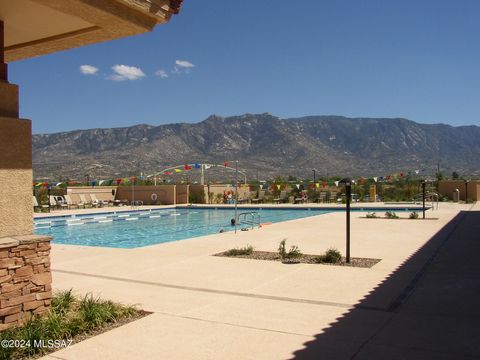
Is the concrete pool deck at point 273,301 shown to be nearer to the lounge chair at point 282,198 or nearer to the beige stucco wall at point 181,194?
the lounge chair at point 282,198

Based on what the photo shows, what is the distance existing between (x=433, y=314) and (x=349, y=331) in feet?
3.93

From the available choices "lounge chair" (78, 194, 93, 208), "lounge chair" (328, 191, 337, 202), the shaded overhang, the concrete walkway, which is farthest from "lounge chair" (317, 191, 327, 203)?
the shaded overhang

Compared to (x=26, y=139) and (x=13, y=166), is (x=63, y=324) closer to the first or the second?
(x=13, y=166)

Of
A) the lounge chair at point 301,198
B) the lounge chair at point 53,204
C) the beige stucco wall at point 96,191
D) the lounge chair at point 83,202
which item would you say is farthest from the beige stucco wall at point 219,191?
the lounge chair at point 53,204

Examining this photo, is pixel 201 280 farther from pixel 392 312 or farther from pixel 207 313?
pixel 392 312

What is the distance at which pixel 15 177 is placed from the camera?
5184 millimetres

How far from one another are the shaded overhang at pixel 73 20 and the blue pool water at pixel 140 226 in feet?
30.1

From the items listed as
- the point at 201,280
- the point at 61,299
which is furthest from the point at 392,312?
the point at 61,299

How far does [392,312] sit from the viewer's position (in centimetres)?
547

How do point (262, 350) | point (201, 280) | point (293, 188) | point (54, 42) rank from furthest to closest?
1. point (293, 188)
2. point (201, 280)
3. point (54, 42)
4. point (262, 350)

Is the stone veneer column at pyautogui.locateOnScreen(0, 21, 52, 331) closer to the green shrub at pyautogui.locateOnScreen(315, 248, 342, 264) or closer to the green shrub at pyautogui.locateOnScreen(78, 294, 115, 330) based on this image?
the green shrub at pyautogui.locateOnScreen(78, 294, 115, 330)

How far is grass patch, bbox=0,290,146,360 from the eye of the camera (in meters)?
4.42

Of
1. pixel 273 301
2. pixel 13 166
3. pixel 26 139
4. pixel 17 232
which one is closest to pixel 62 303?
pixel 17 232

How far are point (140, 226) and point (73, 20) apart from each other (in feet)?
49.5
